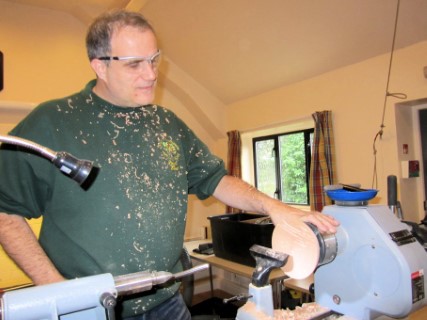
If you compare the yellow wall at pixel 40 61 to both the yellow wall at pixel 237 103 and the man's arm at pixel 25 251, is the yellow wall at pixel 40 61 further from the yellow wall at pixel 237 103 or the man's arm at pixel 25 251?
the man's arm at pixel 25 251

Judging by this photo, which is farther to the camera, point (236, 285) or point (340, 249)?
point (236, 285)

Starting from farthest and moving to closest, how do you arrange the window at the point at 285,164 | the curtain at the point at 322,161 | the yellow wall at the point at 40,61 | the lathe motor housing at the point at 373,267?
the window at the point at 285,164, the yellow wall at the point at 40,61, the curtain at the point at 322,161, the lathe motor housing at the point at 373,267

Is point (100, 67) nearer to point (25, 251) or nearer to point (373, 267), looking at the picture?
point (25, 251)

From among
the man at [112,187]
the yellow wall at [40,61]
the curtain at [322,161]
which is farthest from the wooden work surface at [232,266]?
the yellow wall at [40,61]

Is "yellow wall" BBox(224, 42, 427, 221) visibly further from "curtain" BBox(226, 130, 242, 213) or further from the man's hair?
the man's hair

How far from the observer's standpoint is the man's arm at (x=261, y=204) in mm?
994

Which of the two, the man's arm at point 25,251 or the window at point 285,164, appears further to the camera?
the window at point 285,164

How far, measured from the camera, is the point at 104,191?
1062mm

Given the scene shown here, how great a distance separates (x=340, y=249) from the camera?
3.26 ft

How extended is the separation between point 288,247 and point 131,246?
0.49m

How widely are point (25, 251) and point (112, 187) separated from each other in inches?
11.6

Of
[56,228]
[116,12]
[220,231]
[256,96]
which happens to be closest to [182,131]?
[116,12]

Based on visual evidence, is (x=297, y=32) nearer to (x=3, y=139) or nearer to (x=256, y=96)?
(x=256, y=96)

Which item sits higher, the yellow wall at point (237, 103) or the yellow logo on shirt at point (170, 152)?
the yellow wall at point (237, 103)
